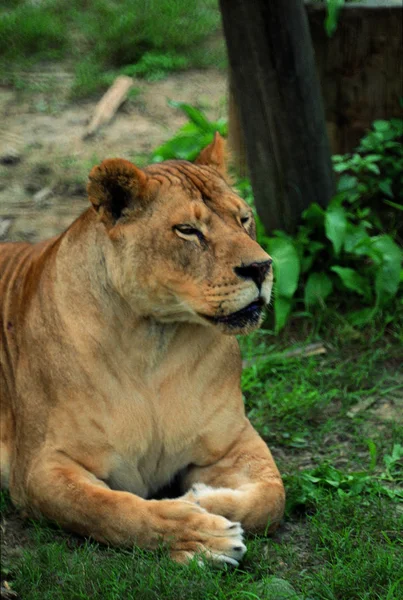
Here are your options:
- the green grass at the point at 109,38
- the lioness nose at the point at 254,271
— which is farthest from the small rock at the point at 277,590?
the green grass at the point at 109,38

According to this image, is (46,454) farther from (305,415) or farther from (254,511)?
(305,415)

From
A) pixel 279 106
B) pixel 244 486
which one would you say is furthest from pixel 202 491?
pixel 279 106

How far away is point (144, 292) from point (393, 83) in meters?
2.65

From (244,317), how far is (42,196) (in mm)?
3756

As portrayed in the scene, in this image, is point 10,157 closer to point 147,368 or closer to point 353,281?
point 353,281

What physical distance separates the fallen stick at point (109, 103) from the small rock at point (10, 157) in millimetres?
510

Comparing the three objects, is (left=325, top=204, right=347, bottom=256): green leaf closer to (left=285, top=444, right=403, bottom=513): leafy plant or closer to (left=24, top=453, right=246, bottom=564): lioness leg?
(left=285, top=444, right=403, bottom=513): leafy plant

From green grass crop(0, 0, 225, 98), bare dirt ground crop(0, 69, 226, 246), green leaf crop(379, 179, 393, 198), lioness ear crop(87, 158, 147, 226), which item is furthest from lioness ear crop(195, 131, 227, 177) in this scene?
green grass crop(0, 0, 225, 98)

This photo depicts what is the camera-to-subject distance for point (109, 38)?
365 inches

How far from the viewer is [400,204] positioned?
5953mm

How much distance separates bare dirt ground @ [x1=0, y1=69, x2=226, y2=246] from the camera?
6.99 metres

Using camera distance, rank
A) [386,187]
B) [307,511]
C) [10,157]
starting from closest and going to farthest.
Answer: [307,511], [386,187], [10,157]

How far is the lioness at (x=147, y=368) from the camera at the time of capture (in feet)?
12.1

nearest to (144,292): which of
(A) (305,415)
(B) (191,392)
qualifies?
(B) (191,392)
